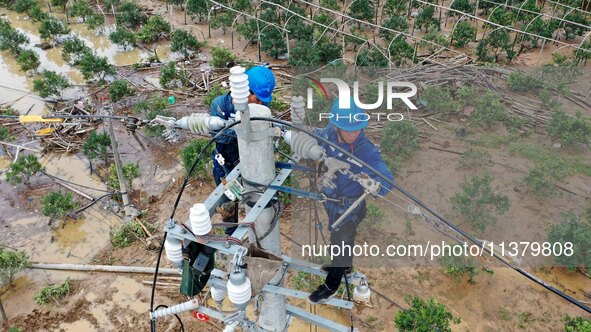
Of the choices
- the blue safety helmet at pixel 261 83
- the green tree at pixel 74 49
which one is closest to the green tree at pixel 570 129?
the blue safety helmet at pixel 261 83

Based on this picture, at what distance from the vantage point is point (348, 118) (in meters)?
3.73

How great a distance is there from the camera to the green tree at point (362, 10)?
1495cm

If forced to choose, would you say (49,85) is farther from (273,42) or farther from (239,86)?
(239,86)

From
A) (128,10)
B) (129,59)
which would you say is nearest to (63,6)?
(128,10)

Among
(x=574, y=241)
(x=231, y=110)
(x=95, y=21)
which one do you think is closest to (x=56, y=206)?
(x=231, y=110)

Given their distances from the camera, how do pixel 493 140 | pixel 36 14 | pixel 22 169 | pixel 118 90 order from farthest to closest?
1. pixel 36 14
2. pixel 118 90
3. pixel 493 140
4. pixel 22 169

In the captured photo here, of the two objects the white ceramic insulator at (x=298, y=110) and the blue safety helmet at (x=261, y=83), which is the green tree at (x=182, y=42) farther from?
the white ceramic insulator at (x=298, y=110)

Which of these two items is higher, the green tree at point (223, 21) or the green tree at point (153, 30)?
the green tree at point (223, 21)

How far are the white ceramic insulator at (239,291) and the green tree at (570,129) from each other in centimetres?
866

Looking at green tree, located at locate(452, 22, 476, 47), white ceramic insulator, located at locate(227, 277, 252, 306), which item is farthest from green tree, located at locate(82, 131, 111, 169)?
green tree, located at locate(452, 22, 476, 47)

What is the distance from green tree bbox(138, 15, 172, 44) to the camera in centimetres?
1498

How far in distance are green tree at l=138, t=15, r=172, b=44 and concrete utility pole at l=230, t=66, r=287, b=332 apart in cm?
1315

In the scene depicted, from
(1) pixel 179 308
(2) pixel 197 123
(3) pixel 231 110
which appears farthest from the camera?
(3) pixel 231 110

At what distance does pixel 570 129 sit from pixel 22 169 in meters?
10.6
